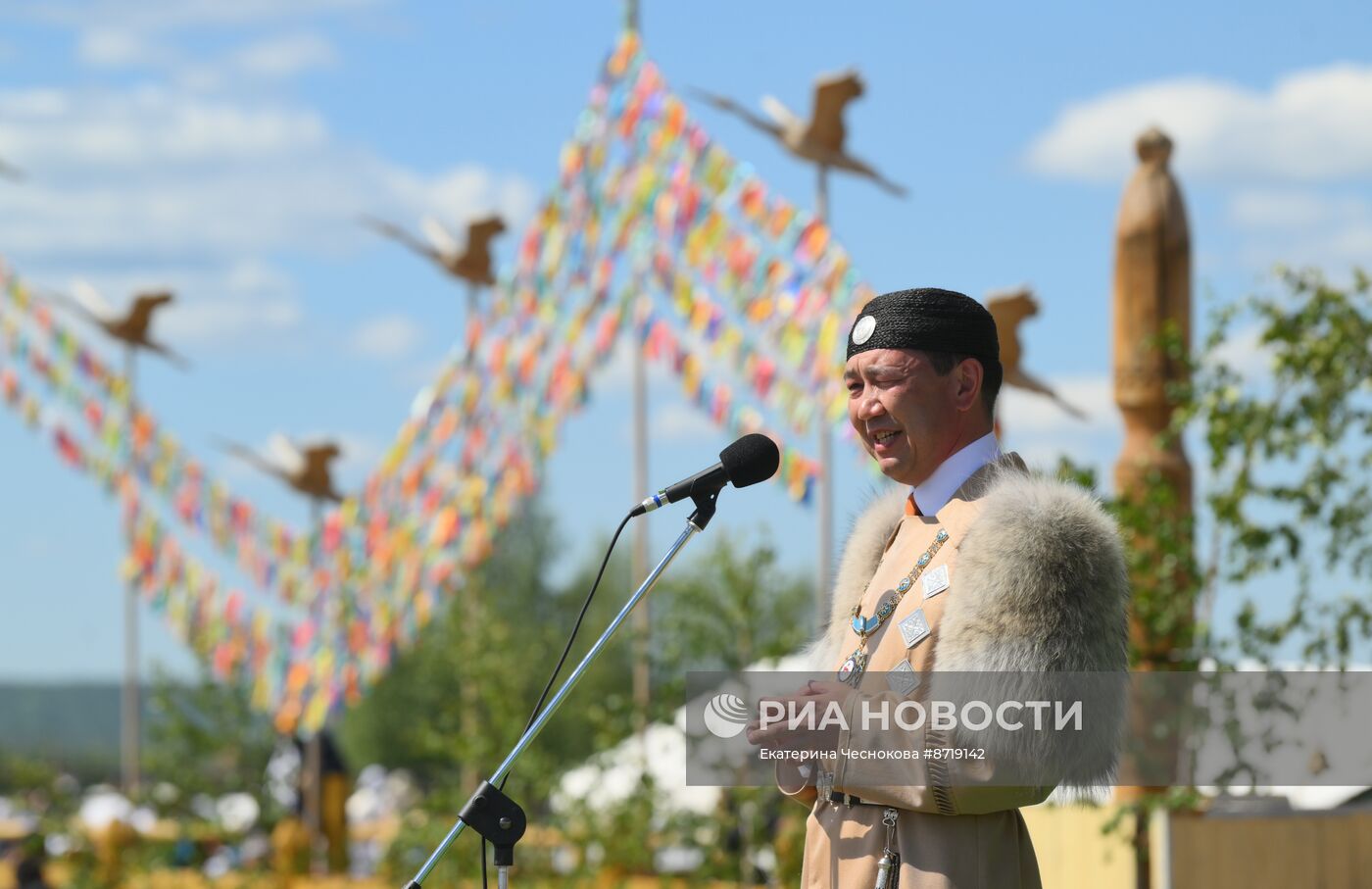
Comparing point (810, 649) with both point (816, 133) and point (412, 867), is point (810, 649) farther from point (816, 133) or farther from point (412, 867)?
point (816, 133)

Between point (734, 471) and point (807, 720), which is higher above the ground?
point (734, 471)

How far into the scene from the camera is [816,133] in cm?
1209

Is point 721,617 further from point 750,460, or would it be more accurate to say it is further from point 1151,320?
point 750,460

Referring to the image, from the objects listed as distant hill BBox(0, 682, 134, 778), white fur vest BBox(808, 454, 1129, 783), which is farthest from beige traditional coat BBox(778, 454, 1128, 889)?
distant hill BBox(0, 682, 134, 778)

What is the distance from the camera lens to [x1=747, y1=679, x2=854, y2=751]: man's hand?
Answer: 2582mm

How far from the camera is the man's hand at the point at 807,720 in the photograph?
8.47 feet

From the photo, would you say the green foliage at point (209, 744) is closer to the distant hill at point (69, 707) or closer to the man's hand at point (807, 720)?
the man's hand at point (807, 720)

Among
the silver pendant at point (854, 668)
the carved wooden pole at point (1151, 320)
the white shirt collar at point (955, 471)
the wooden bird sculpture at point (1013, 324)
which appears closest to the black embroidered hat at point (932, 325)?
the white shirt collar at point (955, 471)

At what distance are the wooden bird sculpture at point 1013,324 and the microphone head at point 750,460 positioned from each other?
5.48 meters

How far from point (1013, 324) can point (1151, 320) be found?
75.0 inches

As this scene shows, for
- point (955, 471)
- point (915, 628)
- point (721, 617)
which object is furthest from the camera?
point (721, 617)

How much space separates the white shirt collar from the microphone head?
255 mm

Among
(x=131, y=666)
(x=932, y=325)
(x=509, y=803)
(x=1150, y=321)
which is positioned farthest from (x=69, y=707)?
(x=932, y=325)

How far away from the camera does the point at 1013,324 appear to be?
8406 millimetres
